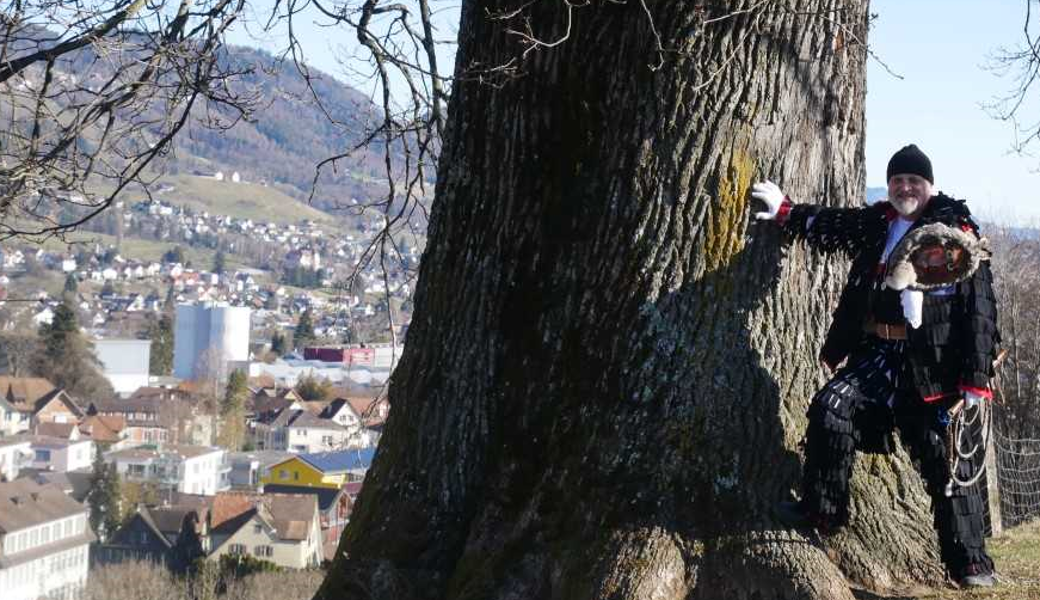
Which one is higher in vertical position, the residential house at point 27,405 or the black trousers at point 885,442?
the black trousers at point 885,442

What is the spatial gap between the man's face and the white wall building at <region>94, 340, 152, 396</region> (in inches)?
3248

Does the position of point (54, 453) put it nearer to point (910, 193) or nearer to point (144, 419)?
point (144, 419)

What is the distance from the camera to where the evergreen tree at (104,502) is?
45.3 m

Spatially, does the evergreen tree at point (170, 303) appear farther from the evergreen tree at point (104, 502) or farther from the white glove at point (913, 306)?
the white glove at point (913, 306)

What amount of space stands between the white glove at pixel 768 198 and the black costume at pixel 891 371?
54 mm

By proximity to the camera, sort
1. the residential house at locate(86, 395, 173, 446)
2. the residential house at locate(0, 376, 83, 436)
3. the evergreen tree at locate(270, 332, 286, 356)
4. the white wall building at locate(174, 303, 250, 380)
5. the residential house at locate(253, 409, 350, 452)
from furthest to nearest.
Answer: the evergreen tree at locate(270, 332, 286, 356), the white wall building at locate(174, 303, 250, 380), the residential house at locate(86, 395, 173, 446), the residential house at locate(0, 376, 83, 436), the residential house at locate(253, 409, 350, 452)

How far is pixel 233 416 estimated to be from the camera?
6569 centimetres

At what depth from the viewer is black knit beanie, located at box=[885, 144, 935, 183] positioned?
4.37 metres

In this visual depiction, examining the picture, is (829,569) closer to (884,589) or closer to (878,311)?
(884,589)

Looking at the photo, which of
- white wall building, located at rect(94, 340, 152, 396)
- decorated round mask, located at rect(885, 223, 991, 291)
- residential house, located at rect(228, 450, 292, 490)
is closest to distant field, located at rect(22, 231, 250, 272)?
white wall building, located at rect(94, 340, 152, 396)

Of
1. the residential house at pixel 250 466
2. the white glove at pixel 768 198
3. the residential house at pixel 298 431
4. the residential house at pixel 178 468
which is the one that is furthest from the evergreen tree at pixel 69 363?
the white glove at pixel 768 198

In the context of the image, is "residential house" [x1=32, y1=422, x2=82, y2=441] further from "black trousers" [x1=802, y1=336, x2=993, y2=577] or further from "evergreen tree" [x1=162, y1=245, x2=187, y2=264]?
"evergreen tree" [x1=162, y1=245, x2=187, y2=264]

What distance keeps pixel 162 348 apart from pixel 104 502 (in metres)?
49.8

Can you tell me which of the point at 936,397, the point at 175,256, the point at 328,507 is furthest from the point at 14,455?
the point at 175,256
